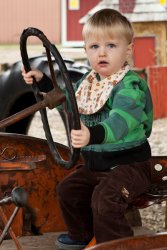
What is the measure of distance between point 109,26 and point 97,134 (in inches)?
21.0

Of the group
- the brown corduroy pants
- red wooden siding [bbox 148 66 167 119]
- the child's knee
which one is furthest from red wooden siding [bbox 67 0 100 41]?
the child's knee

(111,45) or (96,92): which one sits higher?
(111,45)

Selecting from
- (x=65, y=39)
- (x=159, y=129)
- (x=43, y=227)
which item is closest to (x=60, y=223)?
(x=43, y=227)

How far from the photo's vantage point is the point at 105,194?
3045mm

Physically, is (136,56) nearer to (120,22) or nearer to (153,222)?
(153,222)

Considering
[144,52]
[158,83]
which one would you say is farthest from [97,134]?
[144,52]

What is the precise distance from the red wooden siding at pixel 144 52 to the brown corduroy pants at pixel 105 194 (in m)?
12.3

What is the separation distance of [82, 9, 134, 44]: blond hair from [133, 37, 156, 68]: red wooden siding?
12.4 m

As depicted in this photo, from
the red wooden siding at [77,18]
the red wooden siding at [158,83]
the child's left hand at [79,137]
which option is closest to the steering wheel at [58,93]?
the child's left hand at [79,137]

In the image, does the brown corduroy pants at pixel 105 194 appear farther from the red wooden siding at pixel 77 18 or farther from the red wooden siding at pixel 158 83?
the red wooden siding at pixel 77 18

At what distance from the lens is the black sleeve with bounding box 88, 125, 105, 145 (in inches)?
105

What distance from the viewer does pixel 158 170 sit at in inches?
125

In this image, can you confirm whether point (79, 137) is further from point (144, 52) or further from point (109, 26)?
point (144, 52)

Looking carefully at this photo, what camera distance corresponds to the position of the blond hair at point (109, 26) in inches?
121
